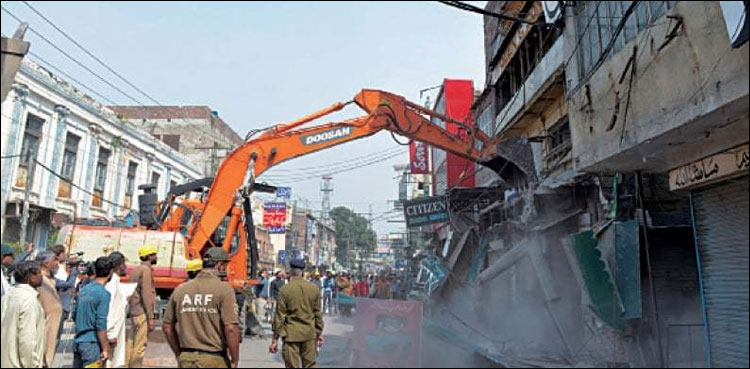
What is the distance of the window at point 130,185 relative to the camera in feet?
73.2

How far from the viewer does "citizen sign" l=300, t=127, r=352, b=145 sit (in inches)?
421

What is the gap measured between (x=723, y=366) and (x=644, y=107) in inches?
135

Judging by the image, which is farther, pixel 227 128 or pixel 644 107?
pixel 227 128

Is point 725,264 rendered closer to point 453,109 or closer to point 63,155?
point 63,155

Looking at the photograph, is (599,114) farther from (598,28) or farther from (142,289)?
(142,289)

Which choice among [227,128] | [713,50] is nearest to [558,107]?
[713,50]

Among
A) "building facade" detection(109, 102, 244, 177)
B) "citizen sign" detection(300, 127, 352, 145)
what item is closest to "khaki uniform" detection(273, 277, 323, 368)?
"citizen sign" detection(300, 127, 352, 145)

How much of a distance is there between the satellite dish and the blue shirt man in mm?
8412

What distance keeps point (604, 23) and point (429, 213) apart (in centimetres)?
851

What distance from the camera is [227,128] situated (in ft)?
125

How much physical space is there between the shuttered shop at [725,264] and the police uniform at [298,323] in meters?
5.00

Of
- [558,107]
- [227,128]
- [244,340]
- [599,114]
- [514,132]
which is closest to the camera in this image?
[599,114]

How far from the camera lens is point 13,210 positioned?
15422 mm

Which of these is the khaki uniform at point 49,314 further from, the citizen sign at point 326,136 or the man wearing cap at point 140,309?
the citizen sign at point 326,136
